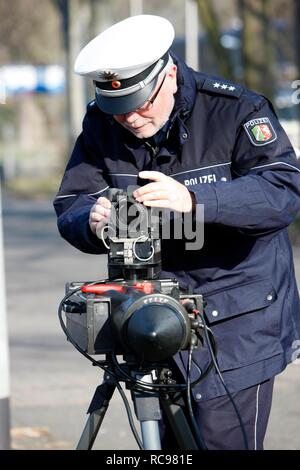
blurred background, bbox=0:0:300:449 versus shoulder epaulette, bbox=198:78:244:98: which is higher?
shoulder epaulette, bbox=198:78:244:98

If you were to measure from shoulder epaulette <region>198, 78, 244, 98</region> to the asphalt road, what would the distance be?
2.70m

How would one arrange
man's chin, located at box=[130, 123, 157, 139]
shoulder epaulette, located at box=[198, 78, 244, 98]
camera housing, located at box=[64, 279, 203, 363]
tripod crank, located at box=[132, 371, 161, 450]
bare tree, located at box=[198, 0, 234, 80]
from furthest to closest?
1. bare tree, located at box=[198, 0, 234, 80]
2. shoulder epaulette, located at box=[198, 78, 244, 98]
3. man's chin, located at box=[130, 123, 157, 139]
4. tripod crank, located at box=[132, 371, 161, 450]
5. camera housing, located at box=[64, 279, 203, 363]

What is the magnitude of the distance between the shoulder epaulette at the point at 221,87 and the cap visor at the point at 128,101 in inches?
12.8

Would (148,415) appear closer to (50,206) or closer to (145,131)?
(145,131)

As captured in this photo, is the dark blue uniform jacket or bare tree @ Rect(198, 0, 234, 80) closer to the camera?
the dark blue uniform jacket

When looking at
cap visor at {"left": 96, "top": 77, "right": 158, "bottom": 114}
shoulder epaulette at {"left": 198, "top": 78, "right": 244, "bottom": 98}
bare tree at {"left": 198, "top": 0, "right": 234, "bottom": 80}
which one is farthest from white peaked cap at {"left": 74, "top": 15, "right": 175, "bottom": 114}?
bare tree at {"left": 198, "top": 0, "right": 234, "bottom": 80}

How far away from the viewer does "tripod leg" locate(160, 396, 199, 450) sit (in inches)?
118

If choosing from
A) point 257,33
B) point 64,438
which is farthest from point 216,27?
point 64,438

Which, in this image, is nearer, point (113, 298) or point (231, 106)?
point (113, 298)

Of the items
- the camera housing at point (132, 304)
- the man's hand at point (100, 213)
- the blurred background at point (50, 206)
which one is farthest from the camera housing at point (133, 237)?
the blurred background at point (50, 206)

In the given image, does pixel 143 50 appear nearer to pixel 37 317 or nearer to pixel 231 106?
pixel 231 106

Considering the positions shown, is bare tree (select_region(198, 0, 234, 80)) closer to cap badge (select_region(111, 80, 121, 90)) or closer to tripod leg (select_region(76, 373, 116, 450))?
cap badge (select_region(111, 80, 121, 90))

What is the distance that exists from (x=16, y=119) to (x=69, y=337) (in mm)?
50521
